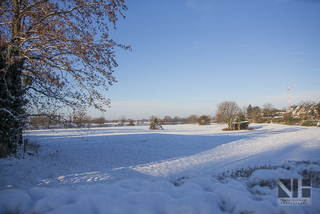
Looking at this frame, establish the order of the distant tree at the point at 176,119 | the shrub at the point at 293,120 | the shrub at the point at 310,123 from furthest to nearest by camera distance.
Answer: the distant tree at the point at 176,119 → the shrub at the point at 293,120 → the shrub at the point at 310,123

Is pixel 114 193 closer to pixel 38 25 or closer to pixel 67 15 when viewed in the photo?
pixel 38 25

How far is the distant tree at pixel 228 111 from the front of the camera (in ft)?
101

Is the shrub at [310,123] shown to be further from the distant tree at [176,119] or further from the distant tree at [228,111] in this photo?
the distant tree at [176,119]

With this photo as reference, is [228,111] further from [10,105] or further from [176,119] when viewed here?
[176,119]

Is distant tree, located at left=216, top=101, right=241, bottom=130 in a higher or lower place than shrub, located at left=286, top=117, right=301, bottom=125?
higher

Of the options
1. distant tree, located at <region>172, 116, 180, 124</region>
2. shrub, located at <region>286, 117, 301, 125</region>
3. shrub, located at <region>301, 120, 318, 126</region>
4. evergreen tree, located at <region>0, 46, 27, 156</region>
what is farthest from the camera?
distant tree, located at <region>172, 116, 180, 124</region>

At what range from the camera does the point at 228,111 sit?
3112 cm

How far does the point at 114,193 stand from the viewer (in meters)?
2.60

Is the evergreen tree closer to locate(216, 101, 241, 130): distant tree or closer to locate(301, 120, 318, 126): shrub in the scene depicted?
locate(216, 101, 241, 130): distant tree

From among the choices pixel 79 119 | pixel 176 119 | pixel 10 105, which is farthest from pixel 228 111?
pixel 176 119

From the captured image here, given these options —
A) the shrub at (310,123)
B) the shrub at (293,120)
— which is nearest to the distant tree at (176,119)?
the shrub at (293,120)

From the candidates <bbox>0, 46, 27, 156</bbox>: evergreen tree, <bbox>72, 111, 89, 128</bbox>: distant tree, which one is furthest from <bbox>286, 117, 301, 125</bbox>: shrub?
<bbox>0, 46, 27, 156</bbox>: evergreen tree

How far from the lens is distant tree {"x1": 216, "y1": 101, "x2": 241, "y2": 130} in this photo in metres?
30.9

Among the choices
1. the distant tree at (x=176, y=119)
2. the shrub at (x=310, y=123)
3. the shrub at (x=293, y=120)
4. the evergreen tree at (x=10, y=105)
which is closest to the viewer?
the evergreen tree at (x=10, y=105)
